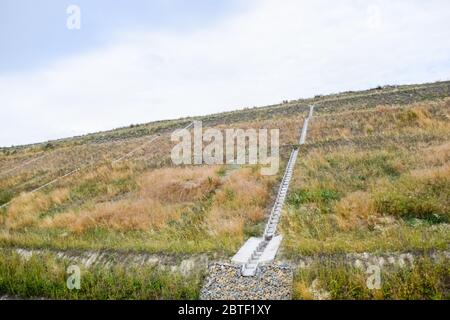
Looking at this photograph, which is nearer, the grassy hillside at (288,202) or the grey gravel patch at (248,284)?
the grey gravel patch at (248,284)

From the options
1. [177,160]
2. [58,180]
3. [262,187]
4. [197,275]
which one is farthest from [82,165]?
[197,275]

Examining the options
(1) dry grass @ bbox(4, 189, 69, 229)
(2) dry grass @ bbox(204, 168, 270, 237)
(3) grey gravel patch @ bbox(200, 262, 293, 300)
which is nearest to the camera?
(3) grey gravel patch @ bbox(200, 262, 293, 300)

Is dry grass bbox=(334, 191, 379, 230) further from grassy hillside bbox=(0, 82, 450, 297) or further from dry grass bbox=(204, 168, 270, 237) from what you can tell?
dry grass bbox=(204, 168, 270, 237)

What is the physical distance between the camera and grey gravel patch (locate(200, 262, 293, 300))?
8.66 meters

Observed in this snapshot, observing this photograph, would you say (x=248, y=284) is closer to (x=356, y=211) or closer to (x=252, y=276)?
(x=252, y=276)

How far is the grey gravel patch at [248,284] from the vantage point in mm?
8664

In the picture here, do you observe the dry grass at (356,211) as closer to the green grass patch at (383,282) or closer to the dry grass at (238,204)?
the dry grass at (238,204)

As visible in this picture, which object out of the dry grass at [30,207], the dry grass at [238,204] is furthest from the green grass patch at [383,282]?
the dry grass at [30,207]

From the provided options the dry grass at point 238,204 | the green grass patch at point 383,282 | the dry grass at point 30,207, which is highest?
the dry grass at point 238,204

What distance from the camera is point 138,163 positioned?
25.2 metres

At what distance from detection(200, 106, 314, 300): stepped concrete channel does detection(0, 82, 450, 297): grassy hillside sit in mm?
378

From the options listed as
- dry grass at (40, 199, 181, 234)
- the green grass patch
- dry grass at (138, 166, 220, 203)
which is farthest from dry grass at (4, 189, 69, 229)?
the green grass patch

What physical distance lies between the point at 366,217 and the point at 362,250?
2551 millimetres

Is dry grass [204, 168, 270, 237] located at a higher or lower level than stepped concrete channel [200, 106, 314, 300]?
higher
